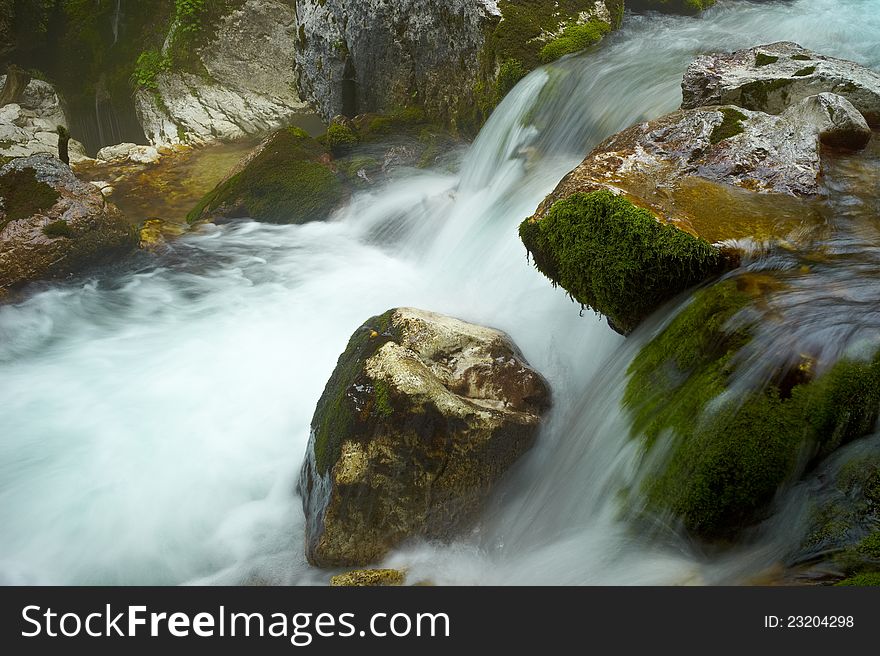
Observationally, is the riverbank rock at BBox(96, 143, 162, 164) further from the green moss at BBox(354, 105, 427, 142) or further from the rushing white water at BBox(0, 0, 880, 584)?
the green moss at BBox(354, 105, 427, 142)

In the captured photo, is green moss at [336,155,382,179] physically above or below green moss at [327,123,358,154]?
below

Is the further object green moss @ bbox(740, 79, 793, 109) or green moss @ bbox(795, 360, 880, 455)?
green moss @ bbox(740, 79, 793, 109)

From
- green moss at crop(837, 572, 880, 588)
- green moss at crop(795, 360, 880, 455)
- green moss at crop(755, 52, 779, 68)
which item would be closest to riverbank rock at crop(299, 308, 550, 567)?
green moss at crop(795, 360, 880, 455)

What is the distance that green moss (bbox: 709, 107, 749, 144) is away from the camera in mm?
4777

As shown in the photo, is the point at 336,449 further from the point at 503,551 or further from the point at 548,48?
the point at 548,48

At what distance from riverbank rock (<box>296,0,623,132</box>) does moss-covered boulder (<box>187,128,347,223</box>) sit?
68.5 inches

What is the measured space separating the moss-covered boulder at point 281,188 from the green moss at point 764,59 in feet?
19.3

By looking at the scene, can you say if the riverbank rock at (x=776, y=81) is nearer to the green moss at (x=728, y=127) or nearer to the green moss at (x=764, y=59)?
the green moss at (x=764, y=59)

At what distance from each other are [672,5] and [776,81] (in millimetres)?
5983

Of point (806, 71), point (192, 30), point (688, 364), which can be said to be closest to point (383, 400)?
point (688, 364)

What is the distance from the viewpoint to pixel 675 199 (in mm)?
4238

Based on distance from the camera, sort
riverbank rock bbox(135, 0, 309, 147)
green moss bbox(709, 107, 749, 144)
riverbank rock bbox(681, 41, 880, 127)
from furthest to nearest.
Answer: riverbank rock bbox(135, 0, 309, 147) → riverbank rock bbox(681, 41, 880, 127) → green moss bbox(709, 107, 749, 144)

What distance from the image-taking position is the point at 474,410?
421 centimetres

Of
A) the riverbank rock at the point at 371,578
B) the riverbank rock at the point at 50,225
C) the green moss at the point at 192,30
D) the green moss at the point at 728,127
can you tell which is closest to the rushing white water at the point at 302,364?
the riverbank rock at the point at 371,578
